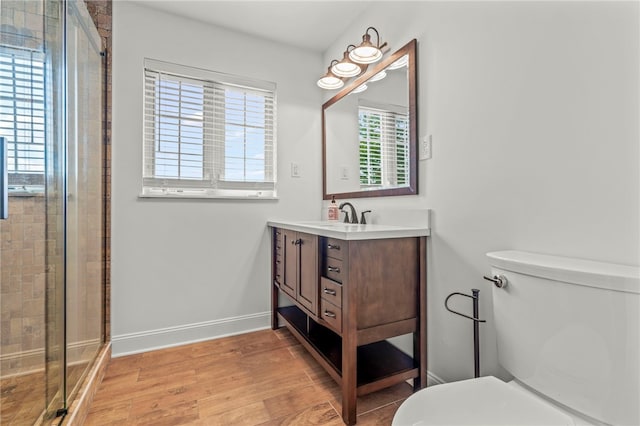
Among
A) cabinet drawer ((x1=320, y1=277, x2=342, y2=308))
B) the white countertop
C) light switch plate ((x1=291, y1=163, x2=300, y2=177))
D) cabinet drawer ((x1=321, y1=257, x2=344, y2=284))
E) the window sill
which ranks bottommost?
cabinet drawer ((x1=320, y1=277, x2=342, y2=308))

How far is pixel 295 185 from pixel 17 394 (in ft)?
6.04

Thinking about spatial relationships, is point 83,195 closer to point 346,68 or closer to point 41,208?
point 41,208

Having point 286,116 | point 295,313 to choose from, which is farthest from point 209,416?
point 286,116

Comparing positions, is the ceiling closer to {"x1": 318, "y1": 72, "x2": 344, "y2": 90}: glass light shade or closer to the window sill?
{"x1": 318, "y1": 72, "x2": 344, "y2": 90}: glass light shade

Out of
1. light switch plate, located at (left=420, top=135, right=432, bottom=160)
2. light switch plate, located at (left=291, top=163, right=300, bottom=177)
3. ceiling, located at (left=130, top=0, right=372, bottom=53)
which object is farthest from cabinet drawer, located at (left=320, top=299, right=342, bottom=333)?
ceiling, located at (left=130, top=0, right=372, bottom=53)

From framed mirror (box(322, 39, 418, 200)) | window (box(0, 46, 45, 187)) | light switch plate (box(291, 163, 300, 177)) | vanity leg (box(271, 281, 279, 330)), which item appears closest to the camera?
window (box(0, 46, 45, 187))

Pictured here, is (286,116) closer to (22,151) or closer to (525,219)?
(22,151)

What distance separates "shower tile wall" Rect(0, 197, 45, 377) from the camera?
3.76 ft

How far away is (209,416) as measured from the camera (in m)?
1.35

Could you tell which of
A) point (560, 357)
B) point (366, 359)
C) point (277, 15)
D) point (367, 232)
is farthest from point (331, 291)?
point (277, 15)

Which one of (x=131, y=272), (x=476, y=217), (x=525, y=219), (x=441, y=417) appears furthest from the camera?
(x=131, y=272)

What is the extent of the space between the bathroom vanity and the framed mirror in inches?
16.5

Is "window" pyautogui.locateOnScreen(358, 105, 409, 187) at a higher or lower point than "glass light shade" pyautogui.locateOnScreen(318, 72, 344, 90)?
lower

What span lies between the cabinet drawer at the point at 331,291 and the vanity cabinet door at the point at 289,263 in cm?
35
